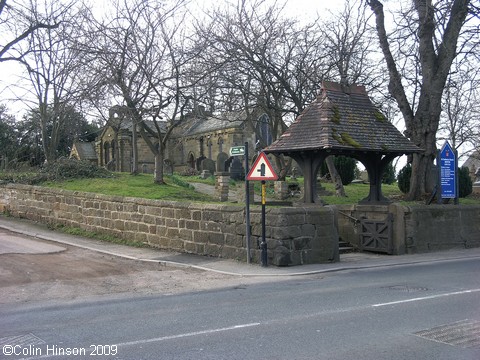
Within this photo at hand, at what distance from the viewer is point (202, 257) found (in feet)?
→ 44.1

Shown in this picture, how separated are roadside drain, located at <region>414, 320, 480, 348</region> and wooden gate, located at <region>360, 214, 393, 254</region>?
28.0 ft

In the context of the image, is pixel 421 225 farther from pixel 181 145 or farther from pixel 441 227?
pixel 181 145

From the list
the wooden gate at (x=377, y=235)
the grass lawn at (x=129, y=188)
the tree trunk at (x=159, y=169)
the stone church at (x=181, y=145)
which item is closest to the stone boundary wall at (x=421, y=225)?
the wooden gate at (x=377, y=235)

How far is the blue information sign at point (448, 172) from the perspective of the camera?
57.1 feet

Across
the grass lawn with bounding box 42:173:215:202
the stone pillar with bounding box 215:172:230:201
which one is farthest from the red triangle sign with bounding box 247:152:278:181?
the stone pillar with bounding box 215:172:230:201

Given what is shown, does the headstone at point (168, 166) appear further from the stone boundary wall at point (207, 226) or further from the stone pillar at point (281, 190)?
the stone boundary wall at point (207, 226)

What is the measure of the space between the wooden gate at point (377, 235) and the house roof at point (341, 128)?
2267mm

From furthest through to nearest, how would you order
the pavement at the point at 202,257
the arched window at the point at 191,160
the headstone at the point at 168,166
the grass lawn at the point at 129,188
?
the arched window at the point at 191,160
the headstone at the point at 168,166
the grass lawn at the point at 129,188
the pavement at the point at 202,257

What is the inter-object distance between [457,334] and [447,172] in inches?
→ 494

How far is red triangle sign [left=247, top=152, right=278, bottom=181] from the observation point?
39.8 feet

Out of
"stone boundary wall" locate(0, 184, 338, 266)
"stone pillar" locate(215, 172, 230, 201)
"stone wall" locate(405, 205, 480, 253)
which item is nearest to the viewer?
"stone boundary wall" locate(0, 184, 338, 266)

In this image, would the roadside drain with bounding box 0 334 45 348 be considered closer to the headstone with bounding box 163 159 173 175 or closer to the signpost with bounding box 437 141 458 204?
the signpost with bounding box 437 141 458 204

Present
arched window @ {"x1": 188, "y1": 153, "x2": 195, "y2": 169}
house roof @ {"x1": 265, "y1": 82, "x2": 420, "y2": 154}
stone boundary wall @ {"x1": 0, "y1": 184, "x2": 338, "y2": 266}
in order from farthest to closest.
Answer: arched window @ {"x1": 188, "y1": 153, "x2": 195, "y2": 169} < house roof @ {"x1": 265, "y1": 82, "x2": 420, "y2": 154} < stone boundary wall @ {"x1": 0, "y1": 184, "x2": 338, "y2": 266}

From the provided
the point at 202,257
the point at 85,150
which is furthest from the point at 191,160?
the point at 202,257
